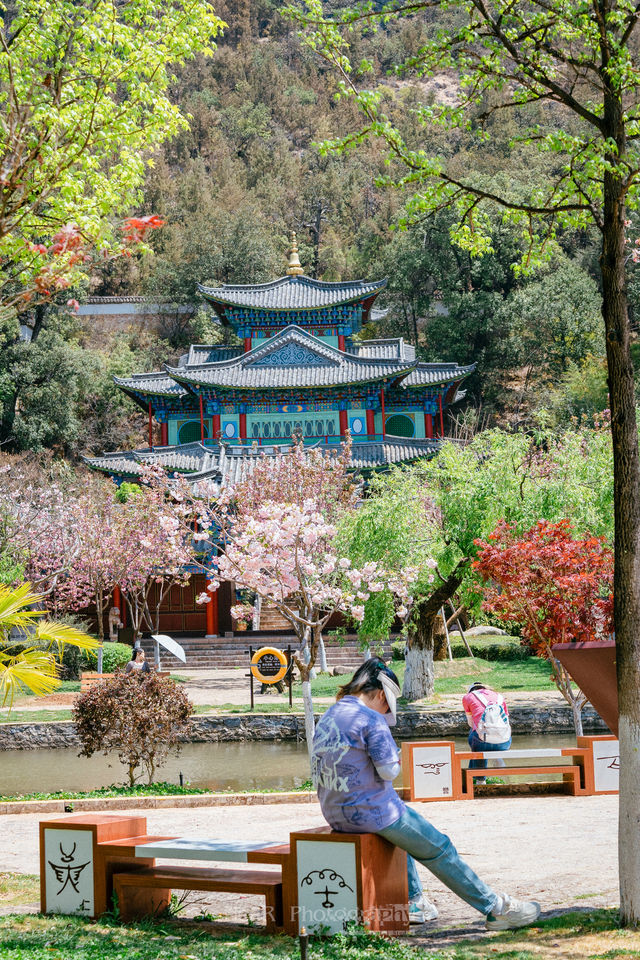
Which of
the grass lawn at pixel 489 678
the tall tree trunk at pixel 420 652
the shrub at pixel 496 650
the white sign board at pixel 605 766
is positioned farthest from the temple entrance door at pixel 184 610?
the white sign board at pixel 605 766

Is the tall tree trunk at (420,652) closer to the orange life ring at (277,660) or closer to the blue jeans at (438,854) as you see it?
the orange life ring at (277,660)

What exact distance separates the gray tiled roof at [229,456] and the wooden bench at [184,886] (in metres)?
31.9

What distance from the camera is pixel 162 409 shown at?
43.6 m

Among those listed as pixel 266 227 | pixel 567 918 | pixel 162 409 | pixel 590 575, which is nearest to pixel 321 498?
pixel 590 575

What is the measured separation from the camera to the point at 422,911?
5.65 metres

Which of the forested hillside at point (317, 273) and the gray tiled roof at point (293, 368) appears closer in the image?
the gray tiled roof at point (293, 368)

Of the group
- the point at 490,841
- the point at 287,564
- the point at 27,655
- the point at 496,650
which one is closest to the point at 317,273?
the point at 496,650

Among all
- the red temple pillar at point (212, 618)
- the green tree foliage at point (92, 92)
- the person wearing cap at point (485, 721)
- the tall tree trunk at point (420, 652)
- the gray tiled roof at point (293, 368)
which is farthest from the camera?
the gray tiled roof at point (293, 368)

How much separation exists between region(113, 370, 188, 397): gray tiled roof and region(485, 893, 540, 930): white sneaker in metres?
37.1

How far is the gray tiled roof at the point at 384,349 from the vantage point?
43594 mm

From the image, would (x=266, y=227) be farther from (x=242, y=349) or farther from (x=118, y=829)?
(x=118, y=829)

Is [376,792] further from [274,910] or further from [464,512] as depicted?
[464,512]

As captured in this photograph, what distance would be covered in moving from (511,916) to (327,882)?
106cm

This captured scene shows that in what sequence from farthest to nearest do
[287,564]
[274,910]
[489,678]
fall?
[489,678]
[287,564]
[274,910]
